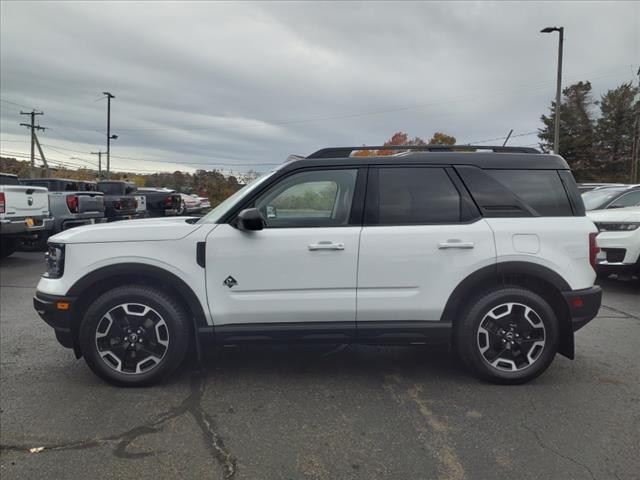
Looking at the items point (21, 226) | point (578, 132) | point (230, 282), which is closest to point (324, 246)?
point (230, 282)

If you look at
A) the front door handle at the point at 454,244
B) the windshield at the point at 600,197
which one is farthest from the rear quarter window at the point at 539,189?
the windshield at the point at 600,197

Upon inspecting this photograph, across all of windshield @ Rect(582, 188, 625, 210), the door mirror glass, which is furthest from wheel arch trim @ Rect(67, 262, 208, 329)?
windshield @ Rect(582, 188, 625, 210)

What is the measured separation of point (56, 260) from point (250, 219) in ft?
5.23

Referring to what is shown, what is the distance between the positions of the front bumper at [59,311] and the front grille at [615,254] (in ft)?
24.7

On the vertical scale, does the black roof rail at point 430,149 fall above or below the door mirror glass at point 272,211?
above

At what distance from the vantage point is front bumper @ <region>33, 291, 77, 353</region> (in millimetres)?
3562

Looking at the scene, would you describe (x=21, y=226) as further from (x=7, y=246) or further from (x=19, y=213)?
(x=7, y=246)

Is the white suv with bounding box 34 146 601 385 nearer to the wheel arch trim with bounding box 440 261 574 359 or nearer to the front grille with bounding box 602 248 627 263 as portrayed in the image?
the wheel arch trim with bounding box 440 261 574 359

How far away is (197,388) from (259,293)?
2.98ft

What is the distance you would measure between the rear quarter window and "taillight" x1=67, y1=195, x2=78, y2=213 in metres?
11.2

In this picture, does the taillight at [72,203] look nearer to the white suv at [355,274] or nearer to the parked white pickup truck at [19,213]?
the parked white pickup truck at [19,213]

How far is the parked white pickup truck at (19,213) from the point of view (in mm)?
9367

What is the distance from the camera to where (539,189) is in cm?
380

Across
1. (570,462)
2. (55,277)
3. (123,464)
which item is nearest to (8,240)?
(55,277)
